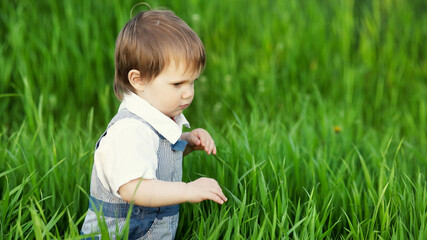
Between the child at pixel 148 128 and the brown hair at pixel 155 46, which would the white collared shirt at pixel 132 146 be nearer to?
the child at pixel 148 128

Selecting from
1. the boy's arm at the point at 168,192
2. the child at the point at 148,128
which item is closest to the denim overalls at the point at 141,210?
the child at the point at 148,128

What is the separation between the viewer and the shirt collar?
1761 mm

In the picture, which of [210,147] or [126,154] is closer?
[126,154]

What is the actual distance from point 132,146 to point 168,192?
0.18 metres

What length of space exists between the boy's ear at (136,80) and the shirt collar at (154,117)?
31 millimetres

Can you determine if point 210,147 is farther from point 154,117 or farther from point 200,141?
point 154,117

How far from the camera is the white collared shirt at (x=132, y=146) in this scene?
162cm

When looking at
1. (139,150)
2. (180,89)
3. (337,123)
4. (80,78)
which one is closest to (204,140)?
(180,89)

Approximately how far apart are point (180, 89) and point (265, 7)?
2408 millimetres

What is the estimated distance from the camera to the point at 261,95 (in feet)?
11.5

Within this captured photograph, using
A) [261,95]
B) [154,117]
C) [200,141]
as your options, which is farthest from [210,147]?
[261,95]

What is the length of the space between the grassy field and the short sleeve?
45cm

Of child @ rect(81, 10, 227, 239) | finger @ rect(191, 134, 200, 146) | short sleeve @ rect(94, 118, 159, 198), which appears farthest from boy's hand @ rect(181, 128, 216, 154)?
short sleeve @ rect(94, 118, 159, 198)

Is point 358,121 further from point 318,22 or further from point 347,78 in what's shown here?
point 318,22
